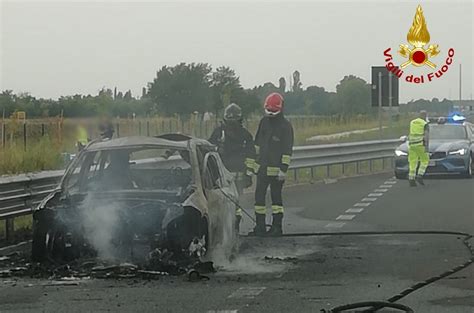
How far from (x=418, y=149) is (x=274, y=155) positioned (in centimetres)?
892

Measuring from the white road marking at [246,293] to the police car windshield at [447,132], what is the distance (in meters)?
15.8

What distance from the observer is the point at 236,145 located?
518 inches

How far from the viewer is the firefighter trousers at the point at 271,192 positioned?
12.6 metres

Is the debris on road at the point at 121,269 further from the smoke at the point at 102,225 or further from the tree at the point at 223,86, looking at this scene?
the tree at the point at 223,86

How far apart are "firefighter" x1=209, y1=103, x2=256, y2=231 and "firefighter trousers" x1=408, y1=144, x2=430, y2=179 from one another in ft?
27.2

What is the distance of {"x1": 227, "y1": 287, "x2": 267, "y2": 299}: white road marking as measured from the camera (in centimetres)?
816

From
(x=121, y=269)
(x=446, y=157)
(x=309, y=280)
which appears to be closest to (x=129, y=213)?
(x=121, y=269)

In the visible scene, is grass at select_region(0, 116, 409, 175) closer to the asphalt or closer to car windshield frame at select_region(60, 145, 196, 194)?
car windshield frame at select_region(60, 145, 196, 194)

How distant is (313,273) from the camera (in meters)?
9.42

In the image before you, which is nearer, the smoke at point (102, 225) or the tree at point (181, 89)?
the smoke at point (102, 225)

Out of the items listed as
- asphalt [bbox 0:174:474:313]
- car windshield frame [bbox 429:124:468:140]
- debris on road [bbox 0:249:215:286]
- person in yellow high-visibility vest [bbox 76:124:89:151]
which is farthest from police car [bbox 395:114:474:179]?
debris on road [bbox 0:249:215:286]

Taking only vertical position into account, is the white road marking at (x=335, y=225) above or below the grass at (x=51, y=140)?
below

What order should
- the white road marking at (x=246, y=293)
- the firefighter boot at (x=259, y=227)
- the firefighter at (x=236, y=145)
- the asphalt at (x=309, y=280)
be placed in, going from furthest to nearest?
the firefighter at (x=236, y=145), the firefighter boot at (x=259, y=227), the white road marking at (x=246, y=293), the asphalt at (x=309, y=280)

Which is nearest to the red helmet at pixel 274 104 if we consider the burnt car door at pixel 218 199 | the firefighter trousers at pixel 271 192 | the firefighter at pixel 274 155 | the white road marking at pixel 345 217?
the firefighter at pixel 274 155
